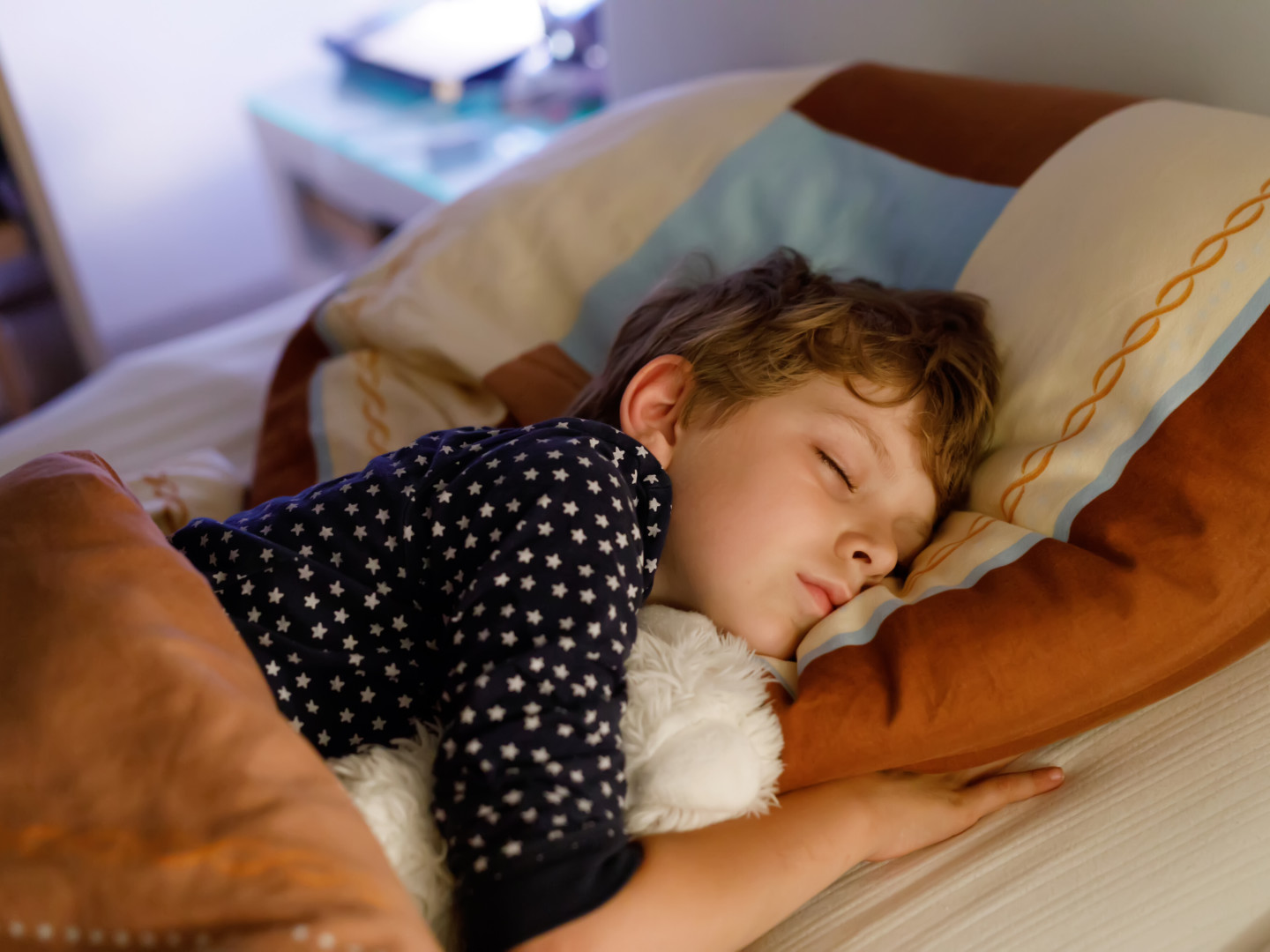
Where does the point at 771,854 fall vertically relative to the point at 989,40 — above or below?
below

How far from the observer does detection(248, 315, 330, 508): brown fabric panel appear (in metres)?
1.13

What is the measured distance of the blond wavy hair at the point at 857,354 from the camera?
0.89 meters

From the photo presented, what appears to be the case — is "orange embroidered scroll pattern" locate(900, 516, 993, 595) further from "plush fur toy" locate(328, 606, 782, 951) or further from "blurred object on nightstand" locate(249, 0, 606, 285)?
"blurred object on nightstand" locate(249, 0, 606, 285)

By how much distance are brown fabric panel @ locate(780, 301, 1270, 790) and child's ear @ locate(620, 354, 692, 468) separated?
0.26 m

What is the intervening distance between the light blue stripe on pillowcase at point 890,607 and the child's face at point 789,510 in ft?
0.11

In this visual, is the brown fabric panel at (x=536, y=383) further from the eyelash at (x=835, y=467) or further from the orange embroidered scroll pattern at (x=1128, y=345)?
the orange embroidered scroll pattern at (x=1128, y=345)

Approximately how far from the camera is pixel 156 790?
1.90ft

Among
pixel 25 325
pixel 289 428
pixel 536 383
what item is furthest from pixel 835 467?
pixel 25 325

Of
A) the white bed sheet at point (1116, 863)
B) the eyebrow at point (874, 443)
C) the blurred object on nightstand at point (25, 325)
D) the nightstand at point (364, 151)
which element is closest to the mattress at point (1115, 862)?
the white bed sheet at point (1116, 863)

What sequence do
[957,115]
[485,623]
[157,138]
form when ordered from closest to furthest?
[485,623] < [957,115] < [157,138]

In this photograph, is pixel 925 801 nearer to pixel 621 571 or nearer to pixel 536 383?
pixel 621 571

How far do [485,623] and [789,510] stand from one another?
27 cm

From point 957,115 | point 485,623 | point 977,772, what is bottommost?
point 977,772

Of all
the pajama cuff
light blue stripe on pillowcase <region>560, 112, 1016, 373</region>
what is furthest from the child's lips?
light blue stripe on pillowcase <region>560, 112, 1016, 373</region>
